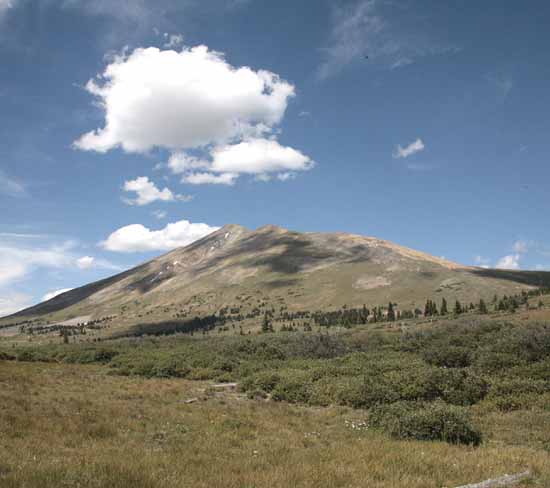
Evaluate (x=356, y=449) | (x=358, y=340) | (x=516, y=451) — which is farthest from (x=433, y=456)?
(x=358, y=340)

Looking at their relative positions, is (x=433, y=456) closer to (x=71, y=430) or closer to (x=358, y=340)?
(x=71, y=430)

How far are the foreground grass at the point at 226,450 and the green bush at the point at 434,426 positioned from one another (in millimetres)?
614

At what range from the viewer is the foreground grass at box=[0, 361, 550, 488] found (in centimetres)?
874

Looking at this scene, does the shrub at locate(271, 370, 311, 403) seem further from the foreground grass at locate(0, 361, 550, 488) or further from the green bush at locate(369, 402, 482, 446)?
the green bush at locate(369, 402, 482, 446)

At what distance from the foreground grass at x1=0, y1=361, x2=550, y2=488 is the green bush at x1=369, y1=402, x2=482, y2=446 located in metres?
0.61

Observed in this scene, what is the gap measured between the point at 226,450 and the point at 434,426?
22.1 ft

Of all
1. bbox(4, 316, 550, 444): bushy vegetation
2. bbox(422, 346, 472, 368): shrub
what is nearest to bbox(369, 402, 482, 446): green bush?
bbox(4, 316, 550, 444): bushy vegetation

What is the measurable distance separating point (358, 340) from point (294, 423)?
37015mm

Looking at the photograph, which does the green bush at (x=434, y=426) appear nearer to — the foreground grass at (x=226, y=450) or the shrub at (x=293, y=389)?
the foreground grass at (x=226, y=450)

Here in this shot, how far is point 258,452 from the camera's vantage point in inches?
451

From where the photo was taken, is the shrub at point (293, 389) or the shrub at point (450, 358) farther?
the shrub at point (450, 358)

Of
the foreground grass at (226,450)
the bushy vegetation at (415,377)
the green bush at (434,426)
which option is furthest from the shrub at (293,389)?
the green bush at (434,426)

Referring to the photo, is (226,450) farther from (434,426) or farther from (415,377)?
(415,377)

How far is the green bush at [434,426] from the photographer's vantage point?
13180 mm
